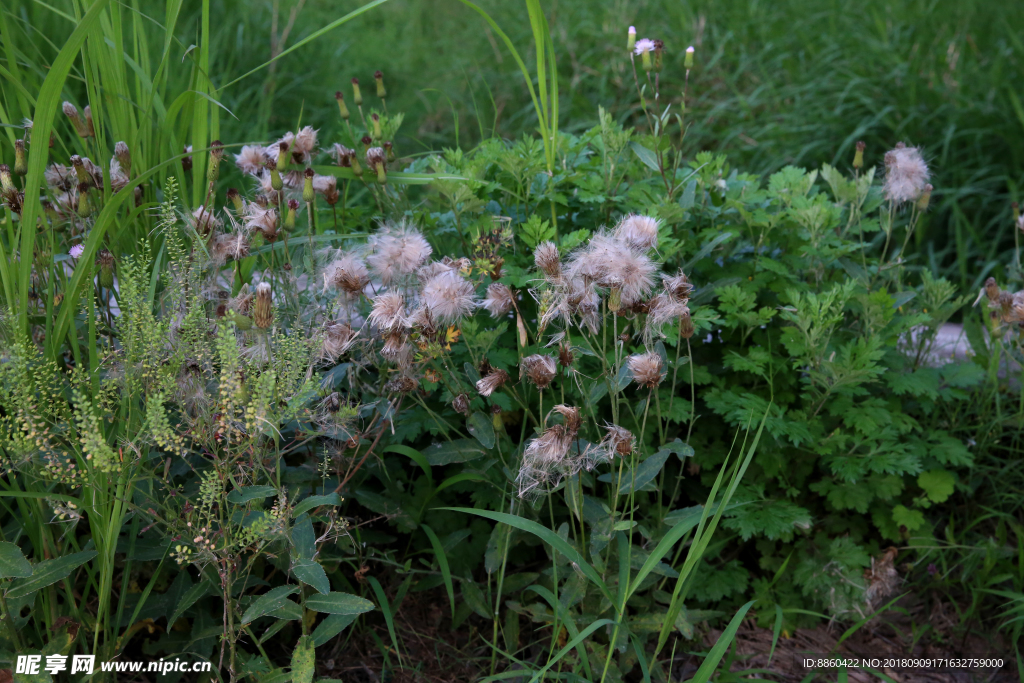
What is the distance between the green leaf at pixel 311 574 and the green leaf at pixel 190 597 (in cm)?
28

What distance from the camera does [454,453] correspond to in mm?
1709

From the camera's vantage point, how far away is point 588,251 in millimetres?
1521

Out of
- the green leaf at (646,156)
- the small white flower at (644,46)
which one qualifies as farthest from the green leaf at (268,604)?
the small white flower at (644,46)

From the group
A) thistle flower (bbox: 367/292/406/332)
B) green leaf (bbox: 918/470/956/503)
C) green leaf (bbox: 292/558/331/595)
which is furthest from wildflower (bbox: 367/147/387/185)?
green leaf (bbox: 918/470/956/503)

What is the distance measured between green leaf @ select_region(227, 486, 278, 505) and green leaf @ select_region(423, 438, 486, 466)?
387mm

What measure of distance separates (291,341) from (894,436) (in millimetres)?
1484

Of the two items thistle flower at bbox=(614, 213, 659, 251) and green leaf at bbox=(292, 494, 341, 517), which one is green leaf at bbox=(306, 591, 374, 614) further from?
thistle flower at bbox=(614, 213, 659, 251)

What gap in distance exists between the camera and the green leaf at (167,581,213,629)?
1.53 meters

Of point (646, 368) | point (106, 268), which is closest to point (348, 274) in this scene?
point (106, 268)

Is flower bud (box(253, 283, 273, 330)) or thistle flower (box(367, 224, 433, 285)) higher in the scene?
→ flower bud (box(253, 283, 273, 330))

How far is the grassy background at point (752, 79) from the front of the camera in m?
4.08

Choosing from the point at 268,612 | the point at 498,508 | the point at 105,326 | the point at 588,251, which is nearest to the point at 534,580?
the point at 498,508

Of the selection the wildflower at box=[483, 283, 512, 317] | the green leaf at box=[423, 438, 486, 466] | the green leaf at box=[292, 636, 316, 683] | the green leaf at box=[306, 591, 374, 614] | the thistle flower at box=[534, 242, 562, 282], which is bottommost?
the green leaf at box=[292, 636, 316, 683]

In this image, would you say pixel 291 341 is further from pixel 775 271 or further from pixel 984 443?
pixel 984 443
